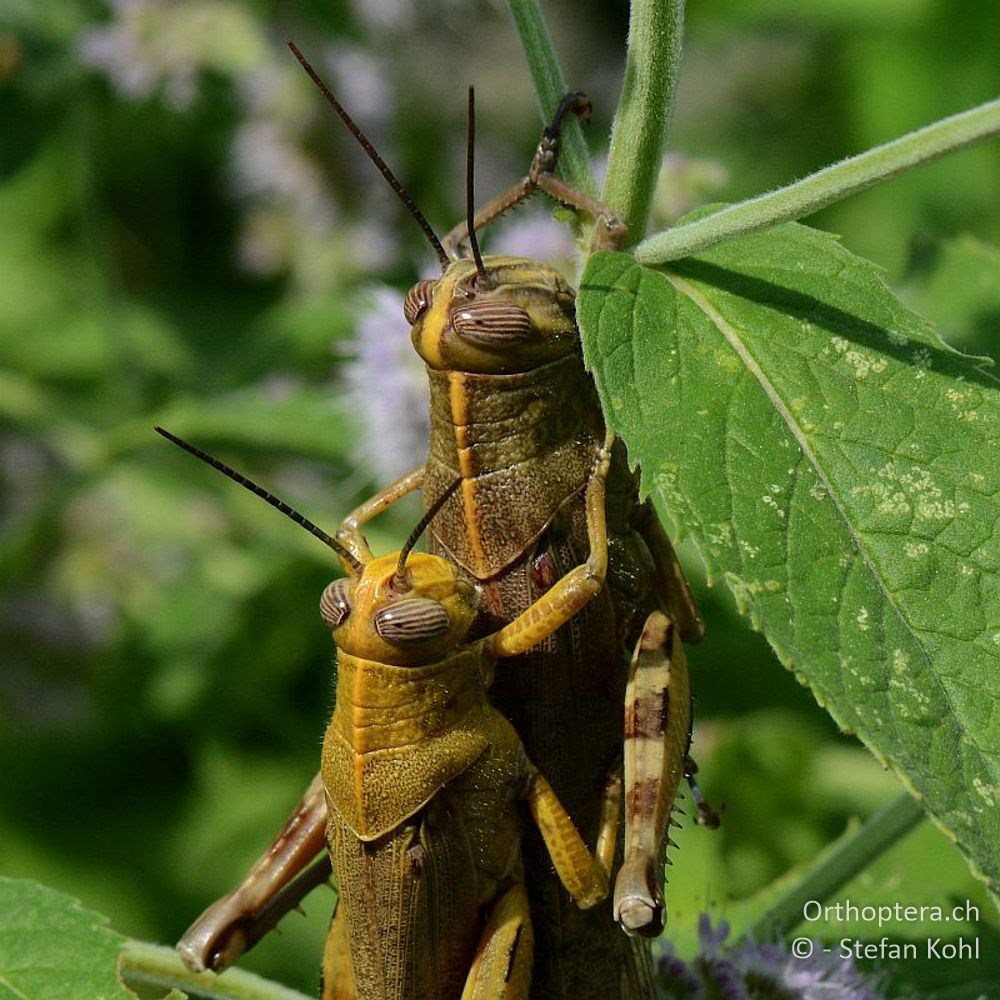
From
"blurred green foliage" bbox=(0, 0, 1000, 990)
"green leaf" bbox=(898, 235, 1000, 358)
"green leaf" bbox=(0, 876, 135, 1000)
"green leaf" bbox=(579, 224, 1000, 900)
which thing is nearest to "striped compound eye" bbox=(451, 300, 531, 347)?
"green leaf" bbox=(579, 224, 1000, 900)

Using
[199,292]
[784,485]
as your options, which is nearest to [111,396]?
[199,292]

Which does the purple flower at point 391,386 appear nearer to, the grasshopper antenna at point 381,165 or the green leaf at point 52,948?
the grasshopper antenna at point 381,165

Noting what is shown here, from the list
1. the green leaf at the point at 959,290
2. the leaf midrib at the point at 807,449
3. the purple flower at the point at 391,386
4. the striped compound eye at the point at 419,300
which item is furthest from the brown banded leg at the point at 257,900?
the green leaf at the point at 959,290

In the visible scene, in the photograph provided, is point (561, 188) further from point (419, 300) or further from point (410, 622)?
point (410, 622)

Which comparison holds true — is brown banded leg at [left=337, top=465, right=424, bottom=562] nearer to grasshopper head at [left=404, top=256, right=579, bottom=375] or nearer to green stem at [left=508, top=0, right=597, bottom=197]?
grasshopper head at [left=404, top=256, right=579, bottom=375]

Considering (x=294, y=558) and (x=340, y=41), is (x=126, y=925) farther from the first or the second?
(x=340, y=41)

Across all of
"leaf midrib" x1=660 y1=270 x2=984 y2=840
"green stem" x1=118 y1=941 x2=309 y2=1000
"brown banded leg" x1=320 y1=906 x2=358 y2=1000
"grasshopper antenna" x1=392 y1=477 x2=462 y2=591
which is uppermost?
"leaf midrib" x1=660 y1=270 x2=984 y2=840
